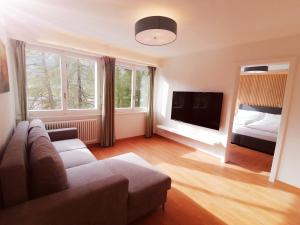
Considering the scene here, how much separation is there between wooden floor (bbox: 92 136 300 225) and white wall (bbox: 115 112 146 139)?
0.84 metres

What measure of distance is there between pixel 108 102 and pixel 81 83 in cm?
73

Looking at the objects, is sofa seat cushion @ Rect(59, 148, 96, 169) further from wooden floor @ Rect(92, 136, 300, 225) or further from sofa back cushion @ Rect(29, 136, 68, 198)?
wooden floor @ Rect(92, 136, 300, 225)

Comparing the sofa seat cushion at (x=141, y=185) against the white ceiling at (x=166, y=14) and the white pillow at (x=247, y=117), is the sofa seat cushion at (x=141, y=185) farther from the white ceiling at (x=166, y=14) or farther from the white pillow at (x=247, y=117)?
the white pillow at (x=247, y=117)

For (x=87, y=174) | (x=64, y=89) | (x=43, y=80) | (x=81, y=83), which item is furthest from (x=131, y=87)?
(x=87, y=174)

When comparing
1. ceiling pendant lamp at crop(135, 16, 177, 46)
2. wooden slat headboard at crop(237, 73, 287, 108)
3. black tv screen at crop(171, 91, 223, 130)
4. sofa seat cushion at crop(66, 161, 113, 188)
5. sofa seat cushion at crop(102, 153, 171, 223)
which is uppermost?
ceiling pendant lamp at crop(135, 16, 177, 46)

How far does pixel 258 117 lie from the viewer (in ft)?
15.9

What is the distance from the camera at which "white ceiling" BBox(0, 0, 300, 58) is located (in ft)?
5.87

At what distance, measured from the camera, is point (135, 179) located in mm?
1688

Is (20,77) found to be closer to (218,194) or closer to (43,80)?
(43,80)

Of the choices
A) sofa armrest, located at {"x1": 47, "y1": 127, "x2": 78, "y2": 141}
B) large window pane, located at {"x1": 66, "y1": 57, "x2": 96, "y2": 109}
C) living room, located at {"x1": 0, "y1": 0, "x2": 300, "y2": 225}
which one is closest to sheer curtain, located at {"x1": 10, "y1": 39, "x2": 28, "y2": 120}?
living room, located at {"x1": 0, "y1": 0, "x2": 300, "y2": 225}

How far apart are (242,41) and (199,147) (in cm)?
240

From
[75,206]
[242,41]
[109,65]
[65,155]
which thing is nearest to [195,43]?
[242,41]

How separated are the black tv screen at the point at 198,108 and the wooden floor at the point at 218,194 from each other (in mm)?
795

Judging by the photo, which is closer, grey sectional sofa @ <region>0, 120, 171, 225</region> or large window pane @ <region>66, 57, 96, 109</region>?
grey sectional sofa @ <region>0, 120, 171, 225</region>
